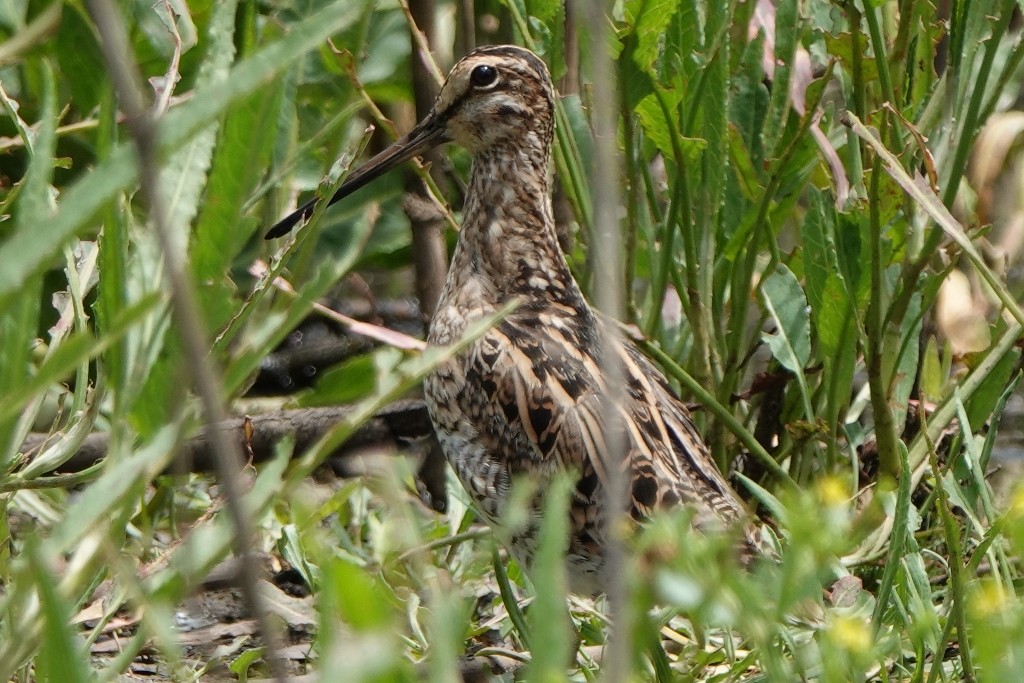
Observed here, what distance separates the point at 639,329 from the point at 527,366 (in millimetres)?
309

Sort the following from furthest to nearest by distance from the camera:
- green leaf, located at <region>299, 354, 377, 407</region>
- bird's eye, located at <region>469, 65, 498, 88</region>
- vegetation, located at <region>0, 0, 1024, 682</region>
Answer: green leaf, located at <region>299, 354, 377, 407</region>
bird's eye, located at <region>469, 65, 498, 88</region>
vegetation, located at <region>0, 0, 1024, 682</region>

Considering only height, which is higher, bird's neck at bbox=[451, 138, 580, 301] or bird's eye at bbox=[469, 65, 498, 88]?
bird's eye at bbox=[469, 65, 498, 88]

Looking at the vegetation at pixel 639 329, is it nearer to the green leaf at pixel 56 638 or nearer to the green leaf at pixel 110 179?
the green leaf at pixel 56 638

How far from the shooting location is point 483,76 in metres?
3.01

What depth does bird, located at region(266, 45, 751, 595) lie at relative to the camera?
2635mm

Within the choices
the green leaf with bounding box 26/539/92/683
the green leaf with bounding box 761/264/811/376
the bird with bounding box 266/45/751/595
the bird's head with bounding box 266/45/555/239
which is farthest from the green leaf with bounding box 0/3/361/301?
the green leaf with bounding box 761/264/811/376

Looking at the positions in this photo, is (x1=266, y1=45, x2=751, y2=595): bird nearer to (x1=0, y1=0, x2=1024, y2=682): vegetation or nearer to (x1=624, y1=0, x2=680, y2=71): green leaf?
(x1=0, y1=0, x2=1024, y2=682): vegetation

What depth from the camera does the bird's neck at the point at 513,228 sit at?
3.02 metres

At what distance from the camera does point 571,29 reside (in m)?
3.34

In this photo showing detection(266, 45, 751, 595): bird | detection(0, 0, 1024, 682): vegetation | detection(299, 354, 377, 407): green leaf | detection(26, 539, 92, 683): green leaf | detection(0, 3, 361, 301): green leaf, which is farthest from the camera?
detection(299, 354, 377, 407): green leaf

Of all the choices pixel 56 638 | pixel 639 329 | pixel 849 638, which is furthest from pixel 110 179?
pixel 639 329

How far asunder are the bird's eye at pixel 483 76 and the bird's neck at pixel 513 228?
16 cm

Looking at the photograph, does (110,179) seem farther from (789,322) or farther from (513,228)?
(789,322)

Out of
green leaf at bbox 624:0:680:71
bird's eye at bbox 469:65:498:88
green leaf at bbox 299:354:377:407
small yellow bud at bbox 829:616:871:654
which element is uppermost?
green leaf at bbox 624:0:680:71
